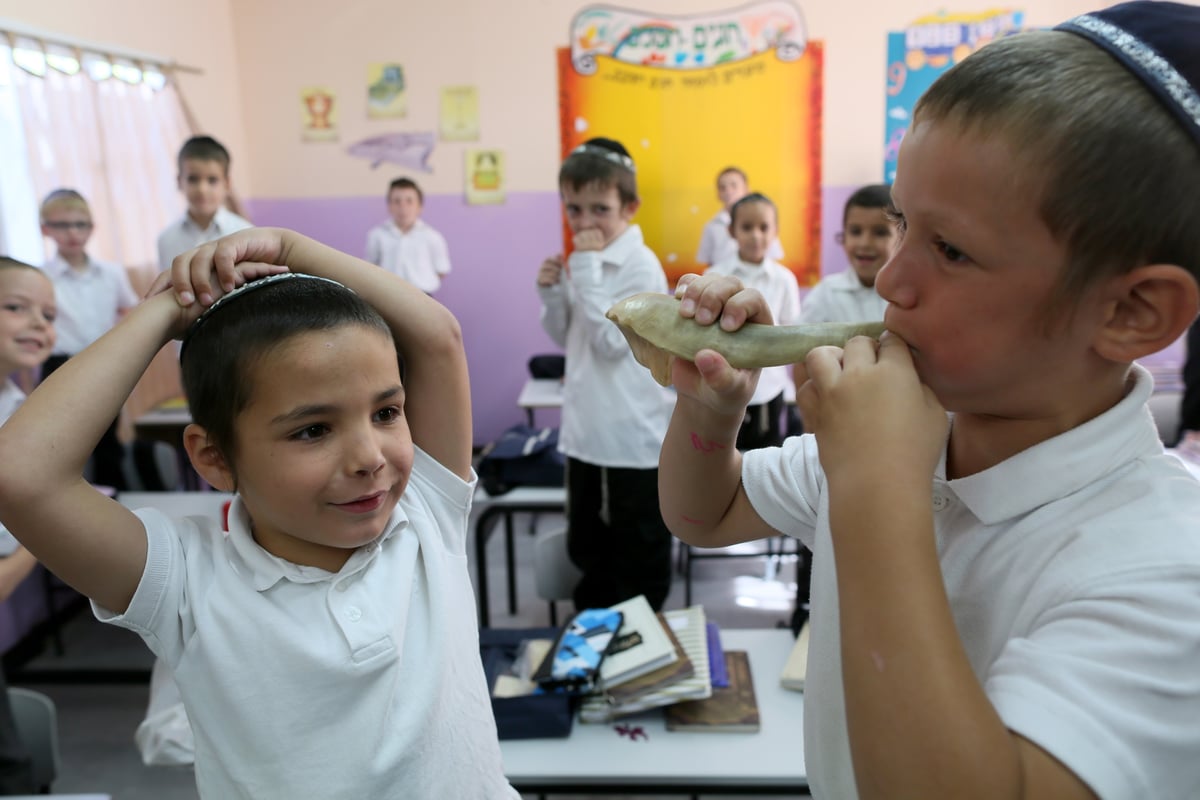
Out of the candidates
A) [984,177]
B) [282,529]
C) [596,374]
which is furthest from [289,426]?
[596,374]

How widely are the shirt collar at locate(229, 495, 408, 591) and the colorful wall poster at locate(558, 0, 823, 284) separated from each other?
4.91m

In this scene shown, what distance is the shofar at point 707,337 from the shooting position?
30.2 inches

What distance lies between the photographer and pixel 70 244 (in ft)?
12.4

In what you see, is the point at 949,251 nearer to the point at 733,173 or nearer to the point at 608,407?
the point at 608,407

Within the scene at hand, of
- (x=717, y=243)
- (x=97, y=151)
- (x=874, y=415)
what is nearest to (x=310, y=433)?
(x=874, y=415)

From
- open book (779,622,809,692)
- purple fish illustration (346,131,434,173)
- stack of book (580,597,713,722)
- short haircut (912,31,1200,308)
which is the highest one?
purple fish illustration (346,131,434,173)

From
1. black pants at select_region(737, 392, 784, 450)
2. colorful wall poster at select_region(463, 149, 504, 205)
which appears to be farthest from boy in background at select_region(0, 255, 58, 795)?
colorful wall poster at select_region(463, 149, 504, 205)

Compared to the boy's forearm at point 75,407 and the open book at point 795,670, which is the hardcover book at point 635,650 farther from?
the boy's forearm at point 75,407

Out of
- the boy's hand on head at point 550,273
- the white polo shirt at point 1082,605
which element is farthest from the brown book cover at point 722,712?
the boy's hand on head at point 550,273

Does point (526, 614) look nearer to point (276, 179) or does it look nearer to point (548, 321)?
point (548, 321)

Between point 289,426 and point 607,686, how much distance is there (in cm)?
87

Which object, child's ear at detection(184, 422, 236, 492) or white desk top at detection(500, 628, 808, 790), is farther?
white desk top at detection(500, 628, 808, 790)

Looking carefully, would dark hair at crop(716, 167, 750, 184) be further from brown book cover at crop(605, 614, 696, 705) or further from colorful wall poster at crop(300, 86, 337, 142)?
brown book cover at crop(605, 614, 696, 705)

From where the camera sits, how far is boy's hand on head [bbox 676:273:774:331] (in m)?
0.83
